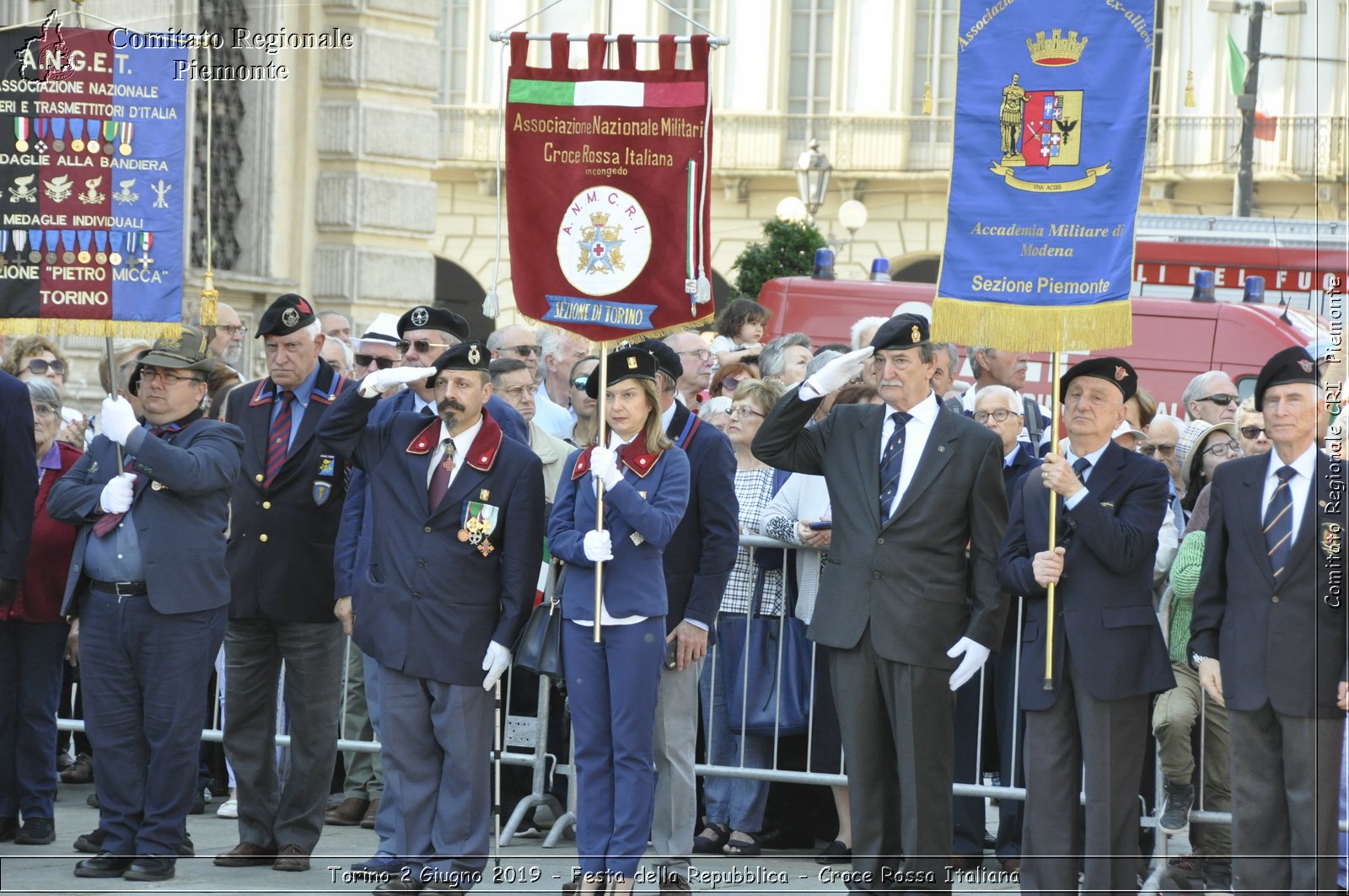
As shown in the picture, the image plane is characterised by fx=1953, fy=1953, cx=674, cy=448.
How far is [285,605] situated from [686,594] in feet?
5.59

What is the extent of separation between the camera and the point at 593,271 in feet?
26.6

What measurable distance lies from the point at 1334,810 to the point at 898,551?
183 centimetres

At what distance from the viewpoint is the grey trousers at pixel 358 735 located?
9.49 m

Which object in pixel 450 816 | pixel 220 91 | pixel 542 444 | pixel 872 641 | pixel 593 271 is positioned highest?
pixel 220 91

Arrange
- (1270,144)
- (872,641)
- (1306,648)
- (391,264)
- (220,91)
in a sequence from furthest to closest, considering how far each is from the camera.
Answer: (1270,144)
(391,264)
(220,91)
(872,641)
(1306,648)

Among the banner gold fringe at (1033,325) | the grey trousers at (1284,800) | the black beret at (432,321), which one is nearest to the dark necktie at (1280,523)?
the grey trousers at (1284,800)

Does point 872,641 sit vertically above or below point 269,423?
below

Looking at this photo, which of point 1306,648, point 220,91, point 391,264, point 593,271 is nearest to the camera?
point 1306,648

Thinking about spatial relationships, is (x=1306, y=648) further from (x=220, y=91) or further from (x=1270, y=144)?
(x=1270, y=144)

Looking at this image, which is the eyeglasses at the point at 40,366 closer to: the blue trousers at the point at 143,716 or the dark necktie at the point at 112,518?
the dark necktie at the point at 112,518

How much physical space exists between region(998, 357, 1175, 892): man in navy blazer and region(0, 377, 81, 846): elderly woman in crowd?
4.31m

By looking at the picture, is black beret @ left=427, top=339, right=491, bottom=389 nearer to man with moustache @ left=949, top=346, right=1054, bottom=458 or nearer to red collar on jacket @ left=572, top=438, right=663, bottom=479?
red collar on jacket @ left=572, top=438, right=663, bottom=479

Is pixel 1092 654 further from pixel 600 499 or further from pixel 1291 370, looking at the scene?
pixel 600 499

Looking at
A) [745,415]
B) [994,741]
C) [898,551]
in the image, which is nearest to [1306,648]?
[898,551]
